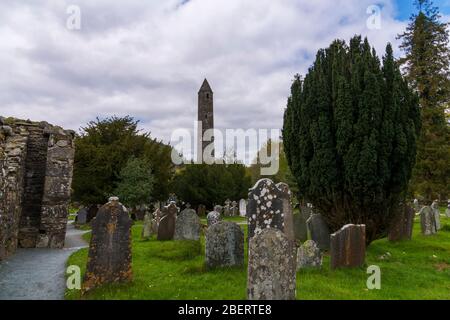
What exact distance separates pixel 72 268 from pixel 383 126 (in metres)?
8.47

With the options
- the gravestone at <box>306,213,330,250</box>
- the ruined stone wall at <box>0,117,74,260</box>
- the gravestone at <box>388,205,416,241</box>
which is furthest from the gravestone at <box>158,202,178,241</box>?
the gravestone at <box>388,205,416,241</box>

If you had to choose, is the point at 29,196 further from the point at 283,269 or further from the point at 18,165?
the point at 283,269

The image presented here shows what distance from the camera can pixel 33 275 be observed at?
7.33 metres

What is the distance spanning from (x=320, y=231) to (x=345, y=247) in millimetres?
2529

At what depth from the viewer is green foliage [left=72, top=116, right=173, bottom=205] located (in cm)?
2219

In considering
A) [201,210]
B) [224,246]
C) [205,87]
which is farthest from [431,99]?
[205,87]

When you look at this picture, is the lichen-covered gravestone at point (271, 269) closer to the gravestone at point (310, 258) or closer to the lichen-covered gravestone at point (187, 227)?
the gravestone at point (310, 258)

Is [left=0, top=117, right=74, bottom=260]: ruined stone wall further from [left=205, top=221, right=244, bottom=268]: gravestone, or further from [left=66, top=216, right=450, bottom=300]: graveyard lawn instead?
[left=205, top=221, right=244, bottom=268]: gravestone

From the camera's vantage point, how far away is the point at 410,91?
33.8 ft

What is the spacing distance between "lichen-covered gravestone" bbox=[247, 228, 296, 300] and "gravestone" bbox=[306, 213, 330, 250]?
5361 millimetres

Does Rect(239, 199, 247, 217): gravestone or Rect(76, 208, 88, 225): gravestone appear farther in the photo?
Rect(239, 199, 247, 217): gravestone

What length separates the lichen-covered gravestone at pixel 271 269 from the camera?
16.6 feet

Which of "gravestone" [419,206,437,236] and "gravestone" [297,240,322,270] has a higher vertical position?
"gravestone" [419,206,437,236]

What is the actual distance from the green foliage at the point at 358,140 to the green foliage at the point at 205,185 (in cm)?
1950
